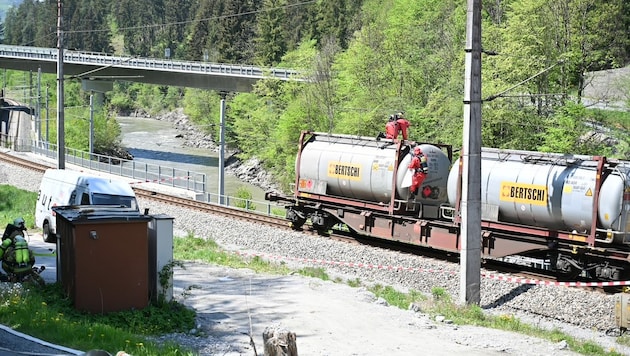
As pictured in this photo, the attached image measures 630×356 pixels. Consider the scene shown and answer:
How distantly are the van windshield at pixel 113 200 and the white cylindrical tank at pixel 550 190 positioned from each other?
11237 millimetres

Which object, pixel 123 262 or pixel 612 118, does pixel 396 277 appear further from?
pixel 612 118

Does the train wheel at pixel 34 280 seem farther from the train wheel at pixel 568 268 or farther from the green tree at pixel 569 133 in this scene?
the green tree at pixel 569 133

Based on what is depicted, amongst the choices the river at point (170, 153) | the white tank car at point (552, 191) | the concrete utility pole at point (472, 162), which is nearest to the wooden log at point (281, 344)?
the concrete utility pole at point (472, 162)

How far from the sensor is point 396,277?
20469 mm

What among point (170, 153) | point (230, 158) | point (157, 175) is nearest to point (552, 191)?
point (157, 175)

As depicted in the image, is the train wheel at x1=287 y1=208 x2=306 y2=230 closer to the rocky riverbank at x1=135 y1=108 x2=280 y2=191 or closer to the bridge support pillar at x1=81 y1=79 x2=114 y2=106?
the rocky riverbank at x1=135 y1=108 x2=280 y2=191

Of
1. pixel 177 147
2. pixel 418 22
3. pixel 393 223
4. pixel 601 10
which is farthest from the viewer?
pixel 177 147

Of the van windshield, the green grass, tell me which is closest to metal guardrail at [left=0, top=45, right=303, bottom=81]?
the van windshield

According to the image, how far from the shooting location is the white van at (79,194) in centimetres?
2500

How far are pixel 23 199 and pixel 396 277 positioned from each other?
2131 cm

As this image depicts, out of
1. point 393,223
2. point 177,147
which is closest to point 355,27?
point 177,147

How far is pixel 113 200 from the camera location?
25.1m

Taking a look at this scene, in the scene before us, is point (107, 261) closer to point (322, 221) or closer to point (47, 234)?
point (47, 234)

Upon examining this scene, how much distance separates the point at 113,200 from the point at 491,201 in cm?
Answer: 1189
